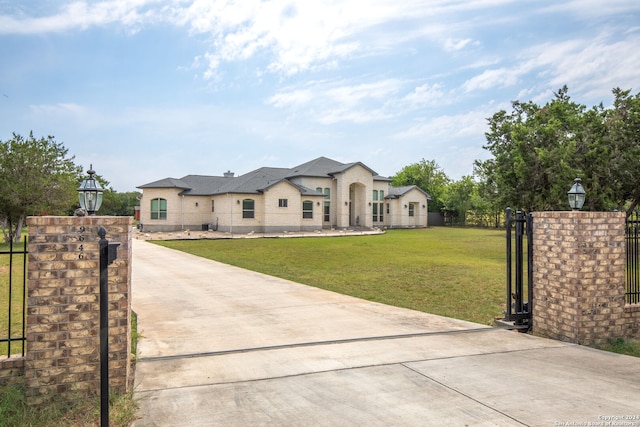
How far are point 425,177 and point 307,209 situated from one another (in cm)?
3920

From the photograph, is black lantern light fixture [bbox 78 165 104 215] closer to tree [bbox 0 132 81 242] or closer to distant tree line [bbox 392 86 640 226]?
distant tree line [bbox 392 86 640 226]

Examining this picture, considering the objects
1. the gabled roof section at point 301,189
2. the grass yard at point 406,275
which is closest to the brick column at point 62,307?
the grass yard at point 406,275

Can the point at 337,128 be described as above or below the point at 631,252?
above

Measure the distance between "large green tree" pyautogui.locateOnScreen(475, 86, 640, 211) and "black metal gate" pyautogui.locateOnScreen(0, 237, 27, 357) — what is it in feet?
52.7

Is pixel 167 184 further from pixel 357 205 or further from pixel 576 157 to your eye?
pixel 576 157

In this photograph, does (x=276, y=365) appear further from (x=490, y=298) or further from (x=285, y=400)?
(x=490, y=298)

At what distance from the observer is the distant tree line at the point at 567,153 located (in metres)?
15.5

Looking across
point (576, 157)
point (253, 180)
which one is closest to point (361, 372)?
point (576, 157)

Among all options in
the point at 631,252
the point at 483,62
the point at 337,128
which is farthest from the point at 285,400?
the point at 337,128

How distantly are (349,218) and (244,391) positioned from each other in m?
39.3

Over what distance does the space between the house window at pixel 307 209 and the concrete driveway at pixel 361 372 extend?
30522mm

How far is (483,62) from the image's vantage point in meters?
20.6

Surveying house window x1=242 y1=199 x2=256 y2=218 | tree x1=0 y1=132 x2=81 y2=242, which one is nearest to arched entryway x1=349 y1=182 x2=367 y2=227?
house window x1=242 y1=199 x2=256 y2=218

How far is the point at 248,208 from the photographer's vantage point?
35906mm
